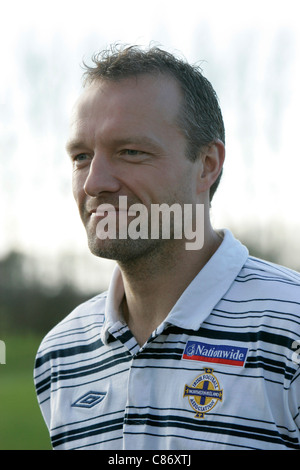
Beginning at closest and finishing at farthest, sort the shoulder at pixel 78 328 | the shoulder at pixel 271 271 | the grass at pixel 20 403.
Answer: the shoulder at pixel 271 271 < the shoulder at pixel 78 328 < the grass at pixel 20 403

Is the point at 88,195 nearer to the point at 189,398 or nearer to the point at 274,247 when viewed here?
the point at 189,398

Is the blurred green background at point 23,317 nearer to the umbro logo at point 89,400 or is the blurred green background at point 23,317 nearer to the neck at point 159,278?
the umbro logo at point 89,400

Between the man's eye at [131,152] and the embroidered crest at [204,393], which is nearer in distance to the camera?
the embroidered crest at [204,393]

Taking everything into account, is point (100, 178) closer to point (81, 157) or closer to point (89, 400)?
point (81, 157)

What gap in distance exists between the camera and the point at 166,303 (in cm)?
224

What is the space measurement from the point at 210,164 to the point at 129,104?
1.29 ft

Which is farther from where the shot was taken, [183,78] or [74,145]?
[183,78]

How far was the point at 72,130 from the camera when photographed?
225 centimetres

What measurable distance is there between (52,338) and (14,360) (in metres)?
15.6

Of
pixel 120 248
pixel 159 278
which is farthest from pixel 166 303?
pixel 120 248

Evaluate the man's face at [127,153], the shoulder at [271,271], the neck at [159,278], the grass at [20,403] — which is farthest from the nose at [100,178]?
the grass at [20,403]

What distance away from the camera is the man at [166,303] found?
77.0 inches

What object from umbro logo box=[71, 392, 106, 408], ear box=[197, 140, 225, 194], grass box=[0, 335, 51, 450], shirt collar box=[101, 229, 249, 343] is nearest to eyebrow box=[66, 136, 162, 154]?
ear box=[197, 140, 225, 194]

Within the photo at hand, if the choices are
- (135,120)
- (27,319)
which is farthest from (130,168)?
(27,319)
